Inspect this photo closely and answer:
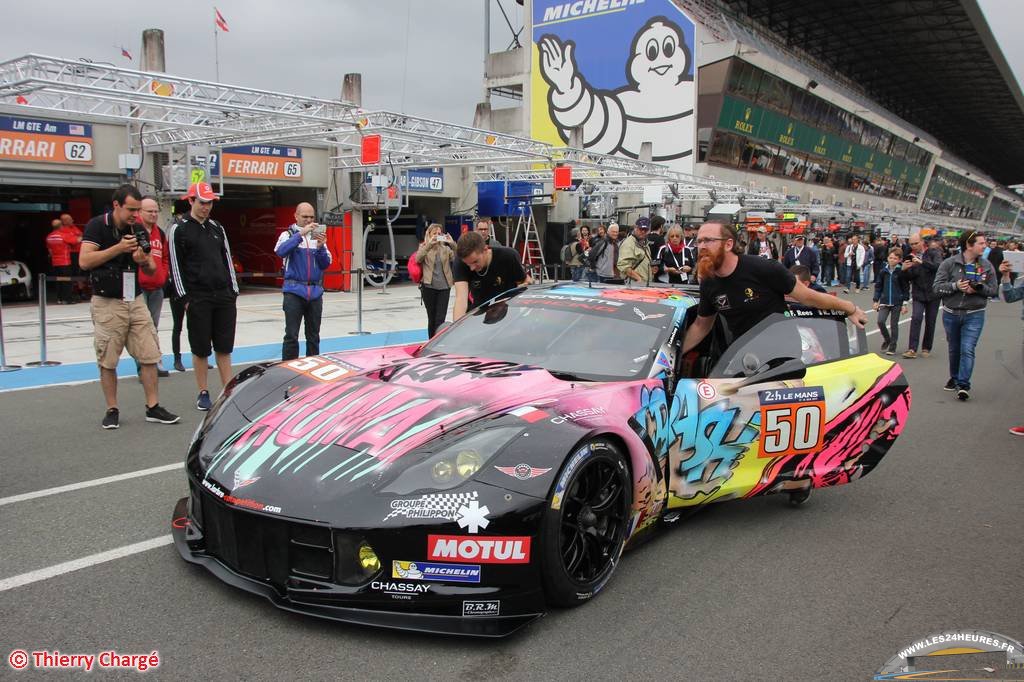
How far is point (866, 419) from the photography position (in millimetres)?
4277

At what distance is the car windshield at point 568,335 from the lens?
384cm

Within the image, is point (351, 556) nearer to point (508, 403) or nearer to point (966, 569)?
point (508, 403)

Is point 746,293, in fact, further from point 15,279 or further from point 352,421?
point 15,279

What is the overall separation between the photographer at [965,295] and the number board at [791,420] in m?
4.89

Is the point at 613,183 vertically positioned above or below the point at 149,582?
above

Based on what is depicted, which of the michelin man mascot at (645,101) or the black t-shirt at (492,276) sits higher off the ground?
the michelin man mascot at (645,101)

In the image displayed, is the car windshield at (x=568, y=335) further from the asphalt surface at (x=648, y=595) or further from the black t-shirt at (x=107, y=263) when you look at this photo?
the black t-shirt at (x=107, y=263)

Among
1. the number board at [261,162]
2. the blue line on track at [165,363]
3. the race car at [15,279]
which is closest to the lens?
the blue line on track at [165,363]

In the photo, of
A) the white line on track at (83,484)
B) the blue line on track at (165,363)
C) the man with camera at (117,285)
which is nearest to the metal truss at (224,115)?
the blue line on track at (165,363)

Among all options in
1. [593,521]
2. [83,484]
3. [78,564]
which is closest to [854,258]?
[593,521]

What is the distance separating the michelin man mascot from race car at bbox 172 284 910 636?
3161cm

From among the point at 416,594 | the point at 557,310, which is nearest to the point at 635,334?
the point at 557,310

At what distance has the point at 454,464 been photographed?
2.85 m

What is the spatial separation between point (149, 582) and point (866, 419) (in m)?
3.76
